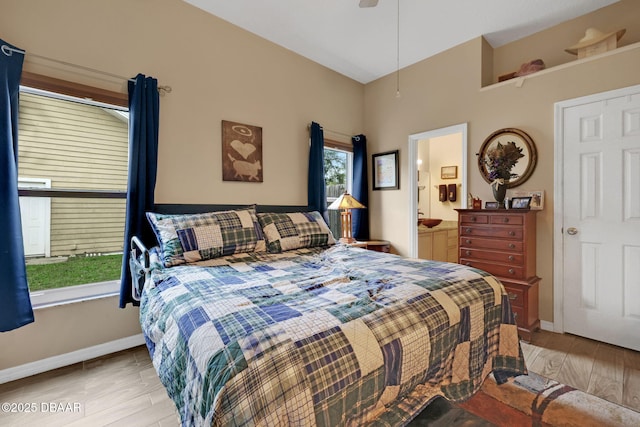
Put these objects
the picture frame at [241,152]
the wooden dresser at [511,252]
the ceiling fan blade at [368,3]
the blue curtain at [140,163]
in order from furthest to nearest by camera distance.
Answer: the picture frame at [241,152] → the wooden dresser at [511,252] → the blue curtain at [140,163] → the ceiling fan blade at [368,3]

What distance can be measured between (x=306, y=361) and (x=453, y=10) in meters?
3.22

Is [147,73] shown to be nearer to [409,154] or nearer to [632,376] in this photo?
[409,154]

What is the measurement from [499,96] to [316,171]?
2.11 meters

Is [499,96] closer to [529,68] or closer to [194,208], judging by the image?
[529,68]

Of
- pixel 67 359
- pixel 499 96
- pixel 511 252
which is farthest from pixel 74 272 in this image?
pixel 499 96

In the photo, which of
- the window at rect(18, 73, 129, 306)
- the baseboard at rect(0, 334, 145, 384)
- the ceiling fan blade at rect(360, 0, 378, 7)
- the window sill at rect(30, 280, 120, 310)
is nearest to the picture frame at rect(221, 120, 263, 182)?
the window at rect(18, 73, 129, 306)

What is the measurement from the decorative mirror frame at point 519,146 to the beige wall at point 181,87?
1891 mm

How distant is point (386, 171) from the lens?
393 centimetres

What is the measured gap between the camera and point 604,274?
241cm

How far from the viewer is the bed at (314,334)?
77 centimetres

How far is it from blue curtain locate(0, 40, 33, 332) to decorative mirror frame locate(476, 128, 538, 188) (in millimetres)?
3946

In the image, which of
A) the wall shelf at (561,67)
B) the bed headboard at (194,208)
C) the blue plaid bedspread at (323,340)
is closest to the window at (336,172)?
the bed headboard at (194,208)

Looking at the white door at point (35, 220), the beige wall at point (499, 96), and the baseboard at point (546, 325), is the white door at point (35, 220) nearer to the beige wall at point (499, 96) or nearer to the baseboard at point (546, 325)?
the beige wall at point (499, 96)

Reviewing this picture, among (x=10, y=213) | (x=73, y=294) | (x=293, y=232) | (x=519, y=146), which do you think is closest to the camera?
(x=10, y=213)
